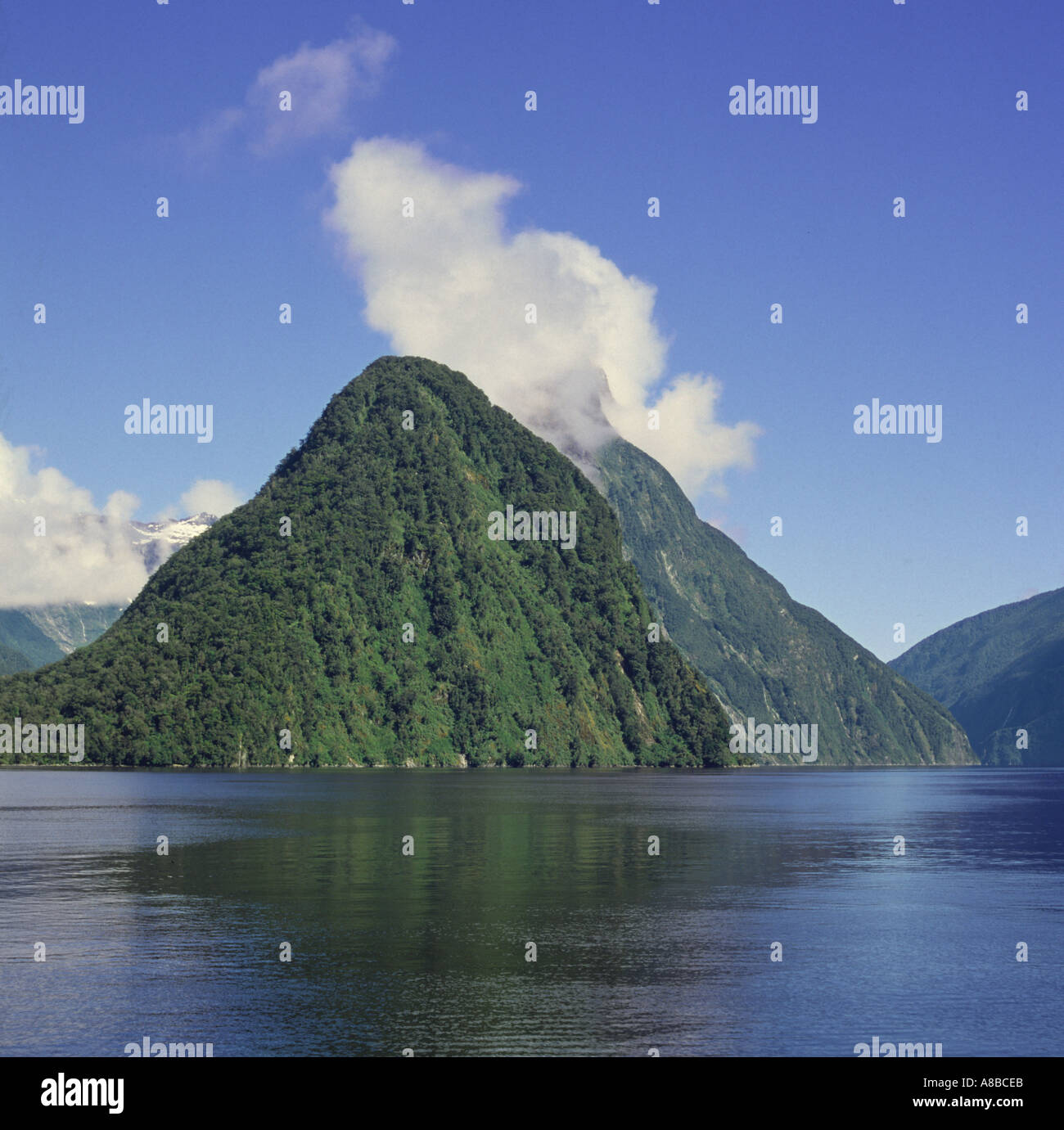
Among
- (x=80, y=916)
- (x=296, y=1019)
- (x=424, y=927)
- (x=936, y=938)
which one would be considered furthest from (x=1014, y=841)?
(x=296, y=1019)

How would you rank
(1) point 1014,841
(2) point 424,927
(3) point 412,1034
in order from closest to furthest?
(3) point 412,1034
(2) point 424,927
(1) point 1014,841

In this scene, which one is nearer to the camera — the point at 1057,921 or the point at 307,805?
the point at 1057,921
